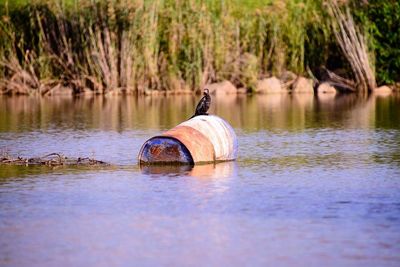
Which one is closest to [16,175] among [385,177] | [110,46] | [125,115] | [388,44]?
[385,177]

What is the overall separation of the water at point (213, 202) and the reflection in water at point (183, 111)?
0.91 meters

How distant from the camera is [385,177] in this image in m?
14.0

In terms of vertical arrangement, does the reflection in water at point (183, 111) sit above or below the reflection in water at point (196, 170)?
above

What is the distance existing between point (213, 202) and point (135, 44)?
66.2ft

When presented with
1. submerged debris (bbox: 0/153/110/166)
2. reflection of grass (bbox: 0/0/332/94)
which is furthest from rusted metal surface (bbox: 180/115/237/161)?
reflection of grass (bbox: 0/0/332/94)

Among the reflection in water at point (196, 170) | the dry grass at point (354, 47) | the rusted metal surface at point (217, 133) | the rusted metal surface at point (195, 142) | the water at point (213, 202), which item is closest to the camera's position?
the water at point (213, 202)

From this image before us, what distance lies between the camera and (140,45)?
32.1 m

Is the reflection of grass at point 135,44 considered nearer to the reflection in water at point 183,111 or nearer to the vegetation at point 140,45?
the vegetation at point 140,45

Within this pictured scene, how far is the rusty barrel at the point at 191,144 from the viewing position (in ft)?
48.8

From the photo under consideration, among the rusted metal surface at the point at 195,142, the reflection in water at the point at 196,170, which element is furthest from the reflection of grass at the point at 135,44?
the reflection in water at the point at 196,170

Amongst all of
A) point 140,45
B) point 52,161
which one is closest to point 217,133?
point 52,161

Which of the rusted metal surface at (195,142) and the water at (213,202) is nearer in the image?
the water at (213,202)

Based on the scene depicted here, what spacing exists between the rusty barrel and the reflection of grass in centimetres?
1647

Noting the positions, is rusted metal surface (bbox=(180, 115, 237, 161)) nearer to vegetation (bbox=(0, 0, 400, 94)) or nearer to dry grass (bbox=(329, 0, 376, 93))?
vegetation (bbox=(0, 0, 400, 94))
